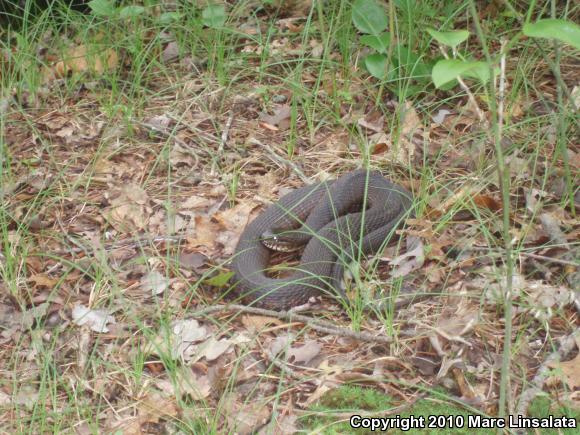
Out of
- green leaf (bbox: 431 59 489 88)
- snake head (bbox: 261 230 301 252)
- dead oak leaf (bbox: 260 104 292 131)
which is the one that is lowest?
snake head (bbox: 261 230 301 252)

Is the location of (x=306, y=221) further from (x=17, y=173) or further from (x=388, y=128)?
(x=17, y=173)

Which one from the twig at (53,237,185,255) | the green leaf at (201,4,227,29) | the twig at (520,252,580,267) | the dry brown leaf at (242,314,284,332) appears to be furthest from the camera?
the green leaf at (201,4,227,29)

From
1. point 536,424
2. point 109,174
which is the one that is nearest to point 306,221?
point 109,174

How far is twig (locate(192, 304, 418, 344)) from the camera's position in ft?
10.9

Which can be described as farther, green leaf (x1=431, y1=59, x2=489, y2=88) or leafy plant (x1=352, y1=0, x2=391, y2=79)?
leafy plant (x1=352, y1=0, x2=391, y2=79)

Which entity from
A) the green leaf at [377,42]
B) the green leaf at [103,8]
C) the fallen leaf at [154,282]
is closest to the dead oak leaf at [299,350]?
the fallen leaf at [154,282]

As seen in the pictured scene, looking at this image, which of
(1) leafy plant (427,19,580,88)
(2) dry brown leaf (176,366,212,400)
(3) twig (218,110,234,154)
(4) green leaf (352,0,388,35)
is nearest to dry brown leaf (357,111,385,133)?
(4) green leaf (352,0,388,35)

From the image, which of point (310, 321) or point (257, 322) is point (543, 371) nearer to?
point (310, 321)

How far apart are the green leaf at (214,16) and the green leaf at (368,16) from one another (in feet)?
3.15

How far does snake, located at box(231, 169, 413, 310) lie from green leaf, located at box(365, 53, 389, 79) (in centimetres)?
82

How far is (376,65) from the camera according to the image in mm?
4938

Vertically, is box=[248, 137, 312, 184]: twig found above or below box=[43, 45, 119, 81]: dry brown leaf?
below

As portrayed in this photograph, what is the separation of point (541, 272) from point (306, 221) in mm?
1440

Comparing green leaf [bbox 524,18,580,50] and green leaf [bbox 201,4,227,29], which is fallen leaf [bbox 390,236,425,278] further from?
green leaf [bbox 201,4,227,29]
